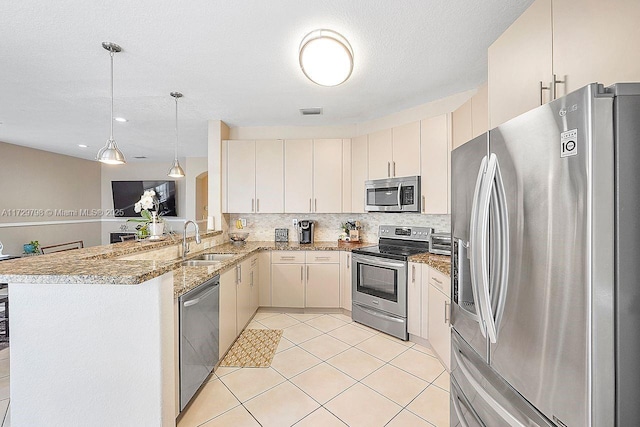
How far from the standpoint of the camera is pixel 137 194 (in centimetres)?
704

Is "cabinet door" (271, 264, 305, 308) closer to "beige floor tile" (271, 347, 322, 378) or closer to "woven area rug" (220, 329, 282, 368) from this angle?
"woven area rug" (220, 329, 282, 368)

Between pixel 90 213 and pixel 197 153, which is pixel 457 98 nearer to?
pixel 197 153

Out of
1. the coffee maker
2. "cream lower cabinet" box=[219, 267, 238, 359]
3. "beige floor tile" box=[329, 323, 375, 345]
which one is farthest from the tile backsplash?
"cream lower cabinet" box=[219, 267, 238, 359]

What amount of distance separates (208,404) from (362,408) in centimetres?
104

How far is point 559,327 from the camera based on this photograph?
807 millimetres

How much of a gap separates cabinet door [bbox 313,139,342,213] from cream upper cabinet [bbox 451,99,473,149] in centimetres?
141

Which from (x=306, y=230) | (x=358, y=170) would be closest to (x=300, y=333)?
(x=306, y=230)

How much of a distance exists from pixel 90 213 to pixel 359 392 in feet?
25.3

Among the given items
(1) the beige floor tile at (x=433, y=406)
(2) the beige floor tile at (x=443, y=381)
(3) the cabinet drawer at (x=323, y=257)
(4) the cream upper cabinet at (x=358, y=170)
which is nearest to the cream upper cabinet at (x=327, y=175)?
(4) the cream upper cabinet at (x=358, y=170)

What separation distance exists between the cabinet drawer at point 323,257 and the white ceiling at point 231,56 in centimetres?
171

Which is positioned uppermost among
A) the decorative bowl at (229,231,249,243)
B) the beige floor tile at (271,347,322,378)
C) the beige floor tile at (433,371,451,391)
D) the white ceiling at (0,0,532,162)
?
the white ceiling at (0,0,532,162)

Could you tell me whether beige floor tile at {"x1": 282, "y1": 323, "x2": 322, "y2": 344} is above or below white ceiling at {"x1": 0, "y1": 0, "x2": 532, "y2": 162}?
below

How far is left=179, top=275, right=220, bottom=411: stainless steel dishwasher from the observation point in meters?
1.75

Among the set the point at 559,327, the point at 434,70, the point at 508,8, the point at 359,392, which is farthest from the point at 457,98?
the point at 359,392
